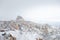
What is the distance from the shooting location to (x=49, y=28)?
2131mm

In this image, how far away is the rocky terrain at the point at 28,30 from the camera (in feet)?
6.70

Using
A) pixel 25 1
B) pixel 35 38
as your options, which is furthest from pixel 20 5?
pixel 35 38

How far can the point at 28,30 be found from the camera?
208 centimetres

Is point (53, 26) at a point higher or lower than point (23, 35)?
higher

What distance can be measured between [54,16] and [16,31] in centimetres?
86

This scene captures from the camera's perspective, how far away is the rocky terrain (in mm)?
2041

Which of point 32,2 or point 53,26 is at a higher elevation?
point 32,2

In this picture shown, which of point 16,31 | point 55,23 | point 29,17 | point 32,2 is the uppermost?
point 32,2

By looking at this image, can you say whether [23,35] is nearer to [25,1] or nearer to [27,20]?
[27,20]

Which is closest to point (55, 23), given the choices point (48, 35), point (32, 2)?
point (48, 35)

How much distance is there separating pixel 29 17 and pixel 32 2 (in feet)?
1.11

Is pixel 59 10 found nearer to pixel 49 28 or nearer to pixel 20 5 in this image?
pixel 49 28

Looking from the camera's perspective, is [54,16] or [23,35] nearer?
[23,35]

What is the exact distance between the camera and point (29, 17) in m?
2.14
